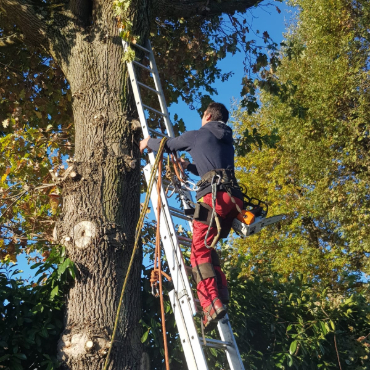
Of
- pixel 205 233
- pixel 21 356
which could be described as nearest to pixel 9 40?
pixel 205 233

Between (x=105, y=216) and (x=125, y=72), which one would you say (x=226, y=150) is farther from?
(x=125, y=72)

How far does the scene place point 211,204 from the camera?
428cm

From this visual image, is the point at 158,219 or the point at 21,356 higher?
the point at 158,219

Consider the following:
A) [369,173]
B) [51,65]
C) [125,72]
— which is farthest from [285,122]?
[125,72]

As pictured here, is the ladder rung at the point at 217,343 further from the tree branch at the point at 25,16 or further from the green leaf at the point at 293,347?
the tree branch at the point at 25,16

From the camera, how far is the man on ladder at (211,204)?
4.08 metres

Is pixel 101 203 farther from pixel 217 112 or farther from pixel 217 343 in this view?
pixel 217 343

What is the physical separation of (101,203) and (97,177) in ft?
0.98

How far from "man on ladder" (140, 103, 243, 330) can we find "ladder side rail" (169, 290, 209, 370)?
0.17 m

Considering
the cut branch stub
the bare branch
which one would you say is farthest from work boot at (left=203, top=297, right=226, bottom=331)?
the bare branch

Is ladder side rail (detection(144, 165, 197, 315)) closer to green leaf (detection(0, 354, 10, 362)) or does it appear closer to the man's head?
the man's head

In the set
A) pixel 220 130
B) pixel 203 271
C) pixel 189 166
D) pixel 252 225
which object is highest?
pixel 189 166

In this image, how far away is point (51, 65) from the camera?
27.2 ft

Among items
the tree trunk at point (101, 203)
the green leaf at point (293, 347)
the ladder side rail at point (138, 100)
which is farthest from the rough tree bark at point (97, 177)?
the green leaf at point (293, 347)
